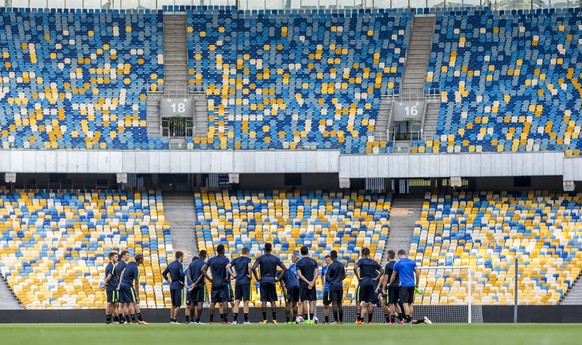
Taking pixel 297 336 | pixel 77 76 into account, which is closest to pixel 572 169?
pixel 77 76

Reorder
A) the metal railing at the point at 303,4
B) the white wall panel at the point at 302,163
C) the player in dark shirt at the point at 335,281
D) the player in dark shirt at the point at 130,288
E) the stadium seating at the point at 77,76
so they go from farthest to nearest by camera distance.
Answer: the metal railing at the point at 303,4
the stadium seating at the point at 77,76
the white wall panel at the point at 302,163
the player in dark shirt at the point at 130,288
the player in dark shirt at the point at 335,281

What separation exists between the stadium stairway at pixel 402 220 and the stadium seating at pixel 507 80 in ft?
6.11

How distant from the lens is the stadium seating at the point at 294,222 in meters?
44.3

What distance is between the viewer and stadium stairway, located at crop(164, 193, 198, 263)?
146ft

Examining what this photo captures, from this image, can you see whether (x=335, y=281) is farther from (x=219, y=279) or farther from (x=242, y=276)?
(x=219, y=279)

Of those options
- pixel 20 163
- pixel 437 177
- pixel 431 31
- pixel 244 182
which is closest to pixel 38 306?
pixel 20 163

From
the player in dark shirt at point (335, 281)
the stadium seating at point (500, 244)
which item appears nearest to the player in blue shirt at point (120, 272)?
the player in dark shirt at point (335, 281)

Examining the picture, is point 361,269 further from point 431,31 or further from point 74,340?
point 431,31

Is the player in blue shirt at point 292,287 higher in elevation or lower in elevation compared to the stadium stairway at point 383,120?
lower

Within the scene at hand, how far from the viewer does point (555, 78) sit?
160 feet

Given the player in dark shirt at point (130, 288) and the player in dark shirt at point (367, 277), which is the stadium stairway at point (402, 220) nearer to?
the player in dark shirt at point (367, 277)

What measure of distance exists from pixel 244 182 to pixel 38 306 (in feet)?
34.8

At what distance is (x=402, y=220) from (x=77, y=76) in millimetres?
12653

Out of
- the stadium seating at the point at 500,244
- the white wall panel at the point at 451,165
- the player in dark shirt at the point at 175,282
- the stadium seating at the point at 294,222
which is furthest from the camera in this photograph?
the white wall panel at the point at 451,165
